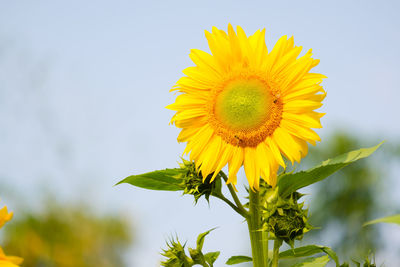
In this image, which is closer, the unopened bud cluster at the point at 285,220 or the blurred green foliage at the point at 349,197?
the unopened bud cluster at the point at 285,220

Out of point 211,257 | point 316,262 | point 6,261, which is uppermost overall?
point 6,261

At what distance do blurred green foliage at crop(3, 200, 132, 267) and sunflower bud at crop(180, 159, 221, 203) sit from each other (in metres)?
8.72

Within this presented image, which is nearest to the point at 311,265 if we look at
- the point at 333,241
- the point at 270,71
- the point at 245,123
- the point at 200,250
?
the point at 200,250

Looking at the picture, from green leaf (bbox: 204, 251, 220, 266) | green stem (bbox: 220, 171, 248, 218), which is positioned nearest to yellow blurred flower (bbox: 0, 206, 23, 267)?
green stem (bbox: 220, 171, 248, 218)

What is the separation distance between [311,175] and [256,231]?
0.32m

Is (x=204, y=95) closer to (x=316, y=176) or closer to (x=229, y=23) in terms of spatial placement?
(x=229, y=23)

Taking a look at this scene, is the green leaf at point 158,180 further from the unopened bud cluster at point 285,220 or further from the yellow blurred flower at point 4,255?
the yellow blurred flower at point 4,255

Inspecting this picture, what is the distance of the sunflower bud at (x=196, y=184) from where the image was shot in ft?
6.95

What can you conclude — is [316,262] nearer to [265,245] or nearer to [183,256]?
[265,245]

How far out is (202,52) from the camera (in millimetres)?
2086

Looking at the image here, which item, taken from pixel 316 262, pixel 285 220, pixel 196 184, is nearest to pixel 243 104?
pixel 196 184

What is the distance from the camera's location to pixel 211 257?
95.0 inches

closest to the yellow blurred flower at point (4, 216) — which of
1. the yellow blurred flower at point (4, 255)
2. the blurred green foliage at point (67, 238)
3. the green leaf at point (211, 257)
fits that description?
the yellow blurred flower at point (4, 255)

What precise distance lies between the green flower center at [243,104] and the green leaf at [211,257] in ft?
2.18
